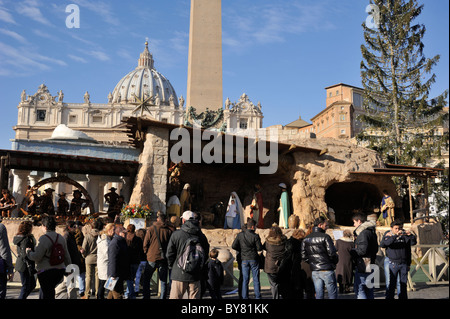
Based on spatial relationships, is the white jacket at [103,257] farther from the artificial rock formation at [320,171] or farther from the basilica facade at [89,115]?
the basilica facade at [89,115]

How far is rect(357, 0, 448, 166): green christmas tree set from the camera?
24344mm

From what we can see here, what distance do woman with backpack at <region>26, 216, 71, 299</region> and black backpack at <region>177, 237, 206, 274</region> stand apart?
170cm

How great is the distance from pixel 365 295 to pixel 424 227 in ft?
31.8

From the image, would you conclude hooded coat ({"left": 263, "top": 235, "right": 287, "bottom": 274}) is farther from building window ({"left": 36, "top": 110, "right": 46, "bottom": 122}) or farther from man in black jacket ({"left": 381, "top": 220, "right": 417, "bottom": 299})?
building window ({"left": 36, "top": 110, "right": 46, "bottom": 122})

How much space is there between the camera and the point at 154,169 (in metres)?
14.0

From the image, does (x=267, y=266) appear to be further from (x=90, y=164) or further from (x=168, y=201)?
(x=90, y=164)

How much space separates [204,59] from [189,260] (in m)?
11.9

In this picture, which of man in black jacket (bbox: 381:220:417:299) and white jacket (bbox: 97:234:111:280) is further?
man in black jacket (bbox: 381:220:417:299)

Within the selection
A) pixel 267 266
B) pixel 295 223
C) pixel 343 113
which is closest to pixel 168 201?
pixel 295 223

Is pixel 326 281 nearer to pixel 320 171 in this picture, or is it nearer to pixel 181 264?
pixel 181 264

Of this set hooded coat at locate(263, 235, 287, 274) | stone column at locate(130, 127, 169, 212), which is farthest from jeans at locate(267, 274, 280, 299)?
stone column at locate(130, 127, 169, 212)

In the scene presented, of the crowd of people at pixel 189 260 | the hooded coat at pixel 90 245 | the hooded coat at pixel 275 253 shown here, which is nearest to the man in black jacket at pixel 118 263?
the crowd of people at pixel 189 260

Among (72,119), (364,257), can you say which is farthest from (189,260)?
(72,119)
